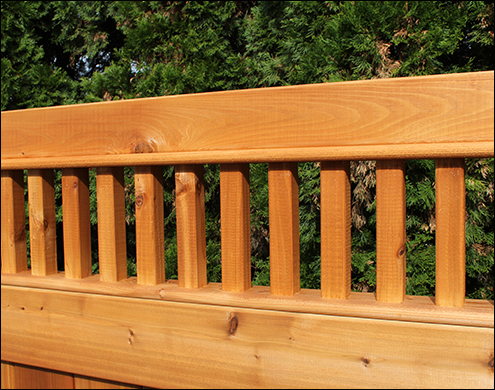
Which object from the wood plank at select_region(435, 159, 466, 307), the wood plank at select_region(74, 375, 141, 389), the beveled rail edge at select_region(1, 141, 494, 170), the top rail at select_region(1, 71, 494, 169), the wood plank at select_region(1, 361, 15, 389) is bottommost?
the wood plank at select_region(1, 361, 15, 389)

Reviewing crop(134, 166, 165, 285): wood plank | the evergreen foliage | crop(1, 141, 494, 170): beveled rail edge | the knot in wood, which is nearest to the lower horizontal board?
the knot in wood

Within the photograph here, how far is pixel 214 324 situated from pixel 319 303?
1.05 ft

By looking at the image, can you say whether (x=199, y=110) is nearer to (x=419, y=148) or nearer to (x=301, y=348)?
(x=419, y=148)

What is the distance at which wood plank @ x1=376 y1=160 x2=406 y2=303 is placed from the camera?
44.8 inches

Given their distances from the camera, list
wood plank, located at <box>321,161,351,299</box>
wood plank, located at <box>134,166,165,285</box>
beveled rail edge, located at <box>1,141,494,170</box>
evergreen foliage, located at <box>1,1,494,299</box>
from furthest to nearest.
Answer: evergreen foliage, located at <box>1,1,494,299</box> < wood plank, located at <box>134,166,165,285</box> < wood plank, located at <box>321,161,351,299</box> < beveled rail edge, located at <box>1,141,494,170</box>

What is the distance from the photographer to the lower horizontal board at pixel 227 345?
1102 millimetres

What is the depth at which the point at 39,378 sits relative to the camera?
1.61 meters

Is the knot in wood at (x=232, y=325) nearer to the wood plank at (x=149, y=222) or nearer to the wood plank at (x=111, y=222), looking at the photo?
the wood plank at (x=149, y=222)

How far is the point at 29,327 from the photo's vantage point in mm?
1572

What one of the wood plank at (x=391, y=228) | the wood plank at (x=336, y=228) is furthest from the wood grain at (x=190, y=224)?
the wood plank at (x=391, y=228)

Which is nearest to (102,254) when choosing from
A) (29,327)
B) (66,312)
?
(66,312)

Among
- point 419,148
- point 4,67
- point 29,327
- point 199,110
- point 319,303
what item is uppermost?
point 4,67

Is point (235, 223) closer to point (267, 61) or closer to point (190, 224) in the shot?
point (190, 224)

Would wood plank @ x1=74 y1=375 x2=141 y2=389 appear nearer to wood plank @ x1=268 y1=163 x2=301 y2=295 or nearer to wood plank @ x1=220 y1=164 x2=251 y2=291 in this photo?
wood plank @ x1=220 y1=164 x2=251 y2=291
